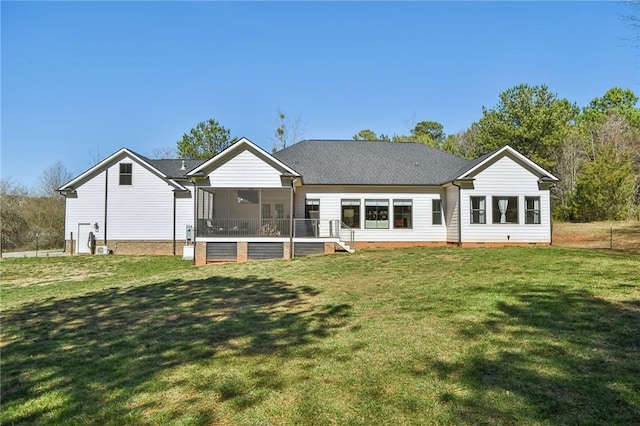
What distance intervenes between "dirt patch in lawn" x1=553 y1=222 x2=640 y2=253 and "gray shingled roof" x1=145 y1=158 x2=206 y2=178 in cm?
2243

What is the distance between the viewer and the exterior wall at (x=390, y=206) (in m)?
21.5

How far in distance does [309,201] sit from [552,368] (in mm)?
17558

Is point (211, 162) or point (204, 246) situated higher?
point (211, 162)

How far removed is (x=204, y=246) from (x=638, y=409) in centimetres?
1644

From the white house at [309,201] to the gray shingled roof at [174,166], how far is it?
15 cm

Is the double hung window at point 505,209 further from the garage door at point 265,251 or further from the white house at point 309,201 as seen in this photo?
the garage door at point 265,251

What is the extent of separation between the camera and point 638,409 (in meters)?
3.48

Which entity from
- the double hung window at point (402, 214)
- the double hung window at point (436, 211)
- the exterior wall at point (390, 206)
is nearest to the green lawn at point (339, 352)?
the exterior wall at point (390, 206)

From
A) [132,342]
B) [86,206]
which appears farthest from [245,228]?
[132,342]

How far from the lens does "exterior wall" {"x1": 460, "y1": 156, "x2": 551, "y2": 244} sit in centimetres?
2038

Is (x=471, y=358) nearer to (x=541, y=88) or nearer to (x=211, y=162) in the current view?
(x=211, y=162)

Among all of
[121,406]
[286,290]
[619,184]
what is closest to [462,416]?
[121,406]

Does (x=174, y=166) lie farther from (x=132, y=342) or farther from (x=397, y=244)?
(x=132, y=342)

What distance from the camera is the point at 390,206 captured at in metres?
21.8
